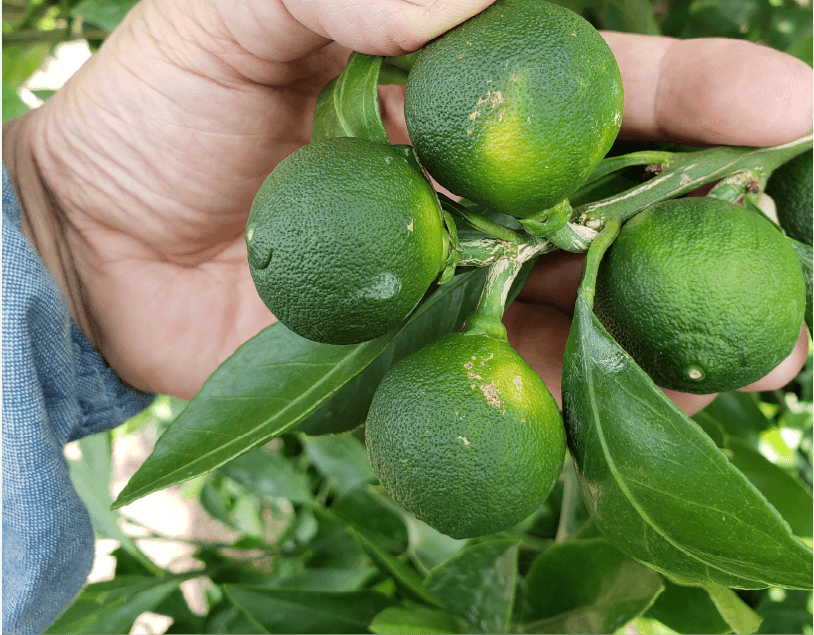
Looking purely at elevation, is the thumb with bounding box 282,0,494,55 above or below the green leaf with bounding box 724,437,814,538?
above

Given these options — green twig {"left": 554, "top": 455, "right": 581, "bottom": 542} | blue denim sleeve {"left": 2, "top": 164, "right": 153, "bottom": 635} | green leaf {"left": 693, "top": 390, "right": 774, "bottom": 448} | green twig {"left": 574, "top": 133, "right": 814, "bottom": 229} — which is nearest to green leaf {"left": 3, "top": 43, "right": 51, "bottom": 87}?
blue denim sleeve {"left": 2, "top": 164, "right": 153, "bottom": 635}

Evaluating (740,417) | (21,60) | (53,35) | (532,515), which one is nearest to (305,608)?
(532,515)

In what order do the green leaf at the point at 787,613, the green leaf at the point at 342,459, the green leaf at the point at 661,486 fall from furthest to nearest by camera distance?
the green leaf at the point at 342,459 < the green leaf at the point at 787,613 < the green leaf at the point at 661,486

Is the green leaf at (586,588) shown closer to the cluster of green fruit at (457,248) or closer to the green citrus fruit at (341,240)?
the cluster of green fruit at (457,248)

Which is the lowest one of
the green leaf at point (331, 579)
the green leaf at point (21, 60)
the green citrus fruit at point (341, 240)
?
the green leaf at point (331, 579)

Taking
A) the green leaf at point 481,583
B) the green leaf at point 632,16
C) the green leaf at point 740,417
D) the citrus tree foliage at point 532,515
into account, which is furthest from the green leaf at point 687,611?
the green leaf at point 632,16

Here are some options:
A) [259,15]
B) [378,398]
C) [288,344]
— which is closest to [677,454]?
[378,398]

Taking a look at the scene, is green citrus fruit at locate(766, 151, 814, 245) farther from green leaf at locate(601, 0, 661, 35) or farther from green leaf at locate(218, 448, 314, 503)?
green leaf at locate(218, 448, 314, 503)
